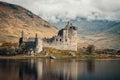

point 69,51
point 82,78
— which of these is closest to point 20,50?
point 69,51

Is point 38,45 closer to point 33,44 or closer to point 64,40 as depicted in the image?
point 33,44

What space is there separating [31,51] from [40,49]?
5.23m

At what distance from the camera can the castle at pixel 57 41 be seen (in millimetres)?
153312

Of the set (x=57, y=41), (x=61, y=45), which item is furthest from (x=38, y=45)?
(x=61, y=45)

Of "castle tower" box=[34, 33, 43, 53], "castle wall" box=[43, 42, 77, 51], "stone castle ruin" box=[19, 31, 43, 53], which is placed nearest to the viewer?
"castle tower" box=[34, 33, 43, 53]

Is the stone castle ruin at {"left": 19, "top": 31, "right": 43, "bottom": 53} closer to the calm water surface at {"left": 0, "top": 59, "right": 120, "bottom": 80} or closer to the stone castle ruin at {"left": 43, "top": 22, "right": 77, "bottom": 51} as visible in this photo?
the stone castle ruin at {"left": 43, "top": 22, "right": 77, "bottom": 51}

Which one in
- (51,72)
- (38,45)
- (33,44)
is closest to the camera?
(51,72)

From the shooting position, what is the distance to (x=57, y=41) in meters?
160

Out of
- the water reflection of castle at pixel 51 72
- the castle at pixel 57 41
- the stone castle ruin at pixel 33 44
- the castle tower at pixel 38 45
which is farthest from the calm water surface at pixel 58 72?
the castle at pixel 57 41

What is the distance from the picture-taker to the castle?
6036 inches

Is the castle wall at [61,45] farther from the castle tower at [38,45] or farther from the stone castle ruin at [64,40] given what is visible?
the castle tower at [38,45]

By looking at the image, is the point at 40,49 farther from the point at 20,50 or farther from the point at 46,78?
the point at 46,78

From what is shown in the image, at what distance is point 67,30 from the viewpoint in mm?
166875

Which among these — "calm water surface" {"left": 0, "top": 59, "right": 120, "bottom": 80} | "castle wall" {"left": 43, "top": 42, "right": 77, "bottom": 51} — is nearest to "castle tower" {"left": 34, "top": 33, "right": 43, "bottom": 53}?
"castle wall" {"left": 43, "top": 42, "right": 77, "bottom": 51}
